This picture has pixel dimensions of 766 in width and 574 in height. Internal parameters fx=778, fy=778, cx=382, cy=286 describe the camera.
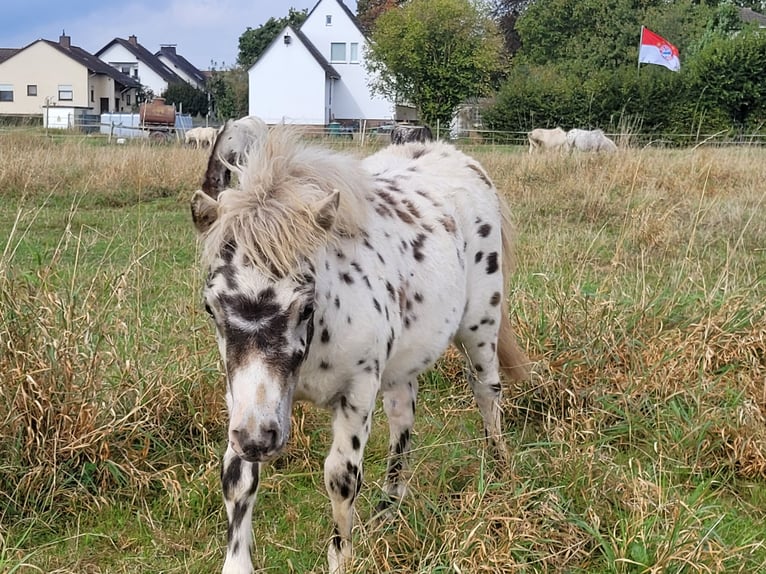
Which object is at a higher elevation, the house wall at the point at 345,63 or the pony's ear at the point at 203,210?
the house wall at the point at 345,63

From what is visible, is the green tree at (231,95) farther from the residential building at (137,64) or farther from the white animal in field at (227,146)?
the white animal in field at (227,146)

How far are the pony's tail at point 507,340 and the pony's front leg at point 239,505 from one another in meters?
1.82

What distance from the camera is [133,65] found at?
224 feet

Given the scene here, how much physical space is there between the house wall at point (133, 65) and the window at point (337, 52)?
70.5ft

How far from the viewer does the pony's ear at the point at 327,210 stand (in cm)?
259

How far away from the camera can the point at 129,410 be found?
3.68 meters

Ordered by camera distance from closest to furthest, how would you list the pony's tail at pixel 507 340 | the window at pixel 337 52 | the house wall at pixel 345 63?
the pony's tail at pixel 507 340, the house wall at pixel 345 63, the window at pixel 337 52

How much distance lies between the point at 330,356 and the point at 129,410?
1.42 meters

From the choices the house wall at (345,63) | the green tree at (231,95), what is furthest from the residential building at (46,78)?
the house wall at (345,63)

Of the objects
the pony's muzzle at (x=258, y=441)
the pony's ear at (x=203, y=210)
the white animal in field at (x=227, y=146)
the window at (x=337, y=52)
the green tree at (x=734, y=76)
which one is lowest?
the pony's muzzle at (x=258, y=441)

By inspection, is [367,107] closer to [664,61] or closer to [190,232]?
[664,61]

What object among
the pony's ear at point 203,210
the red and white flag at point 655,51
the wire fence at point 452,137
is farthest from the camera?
the red and white flag at point 655,51

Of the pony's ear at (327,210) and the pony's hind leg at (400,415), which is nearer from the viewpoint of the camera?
the pony's ear at (327,210)

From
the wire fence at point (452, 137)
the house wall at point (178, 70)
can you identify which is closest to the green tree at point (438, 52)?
the wire fence at point (452, 137)
